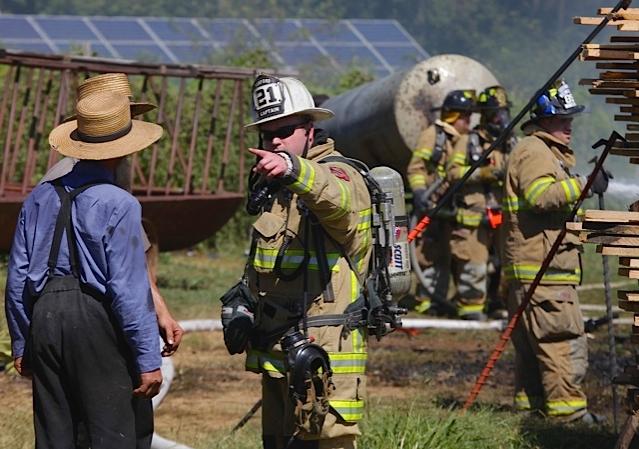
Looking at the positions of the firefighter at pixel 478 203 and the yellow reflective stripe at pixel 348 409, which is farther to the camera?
the firefighter at pixel 478 203

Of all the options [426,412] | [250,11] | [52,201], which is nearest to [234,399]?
[426,412]

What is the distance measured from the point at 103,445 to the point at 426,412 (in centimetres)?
299

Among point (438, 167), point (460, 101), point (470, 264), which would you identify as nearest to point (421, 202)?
point (438, 167)

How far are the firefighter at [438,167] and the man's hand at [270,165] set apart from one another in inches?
304

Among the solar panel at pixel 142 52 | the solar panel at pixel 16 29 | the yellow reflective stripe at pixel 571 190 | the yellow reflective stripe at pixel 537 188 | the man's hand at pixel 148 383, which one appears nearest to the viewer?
the man's hand at pixel 148 383

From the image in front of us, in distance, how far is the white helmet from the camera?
5.16 meters

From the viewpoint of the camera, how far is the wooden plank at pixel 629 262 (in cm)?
511

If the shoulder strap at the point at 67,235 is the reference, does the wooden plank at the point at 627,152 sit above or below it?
above

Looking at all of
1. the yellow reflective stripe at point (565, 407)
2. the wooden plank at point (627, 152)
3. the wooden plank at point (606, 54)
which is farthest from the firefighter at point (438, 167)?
the wooden plank at point (606, 54)

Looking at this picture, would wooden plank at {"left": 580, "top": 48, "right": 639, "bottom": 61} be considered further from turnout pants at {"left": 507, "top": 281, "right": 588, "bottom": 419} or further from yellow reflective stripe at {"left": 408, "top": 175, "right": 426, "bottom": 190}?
yellow reflective stripe at {"left": 408, "top": 175, "right": 426, "bottom": 190}

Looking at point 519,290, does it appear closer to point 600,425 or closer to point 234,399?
point 600,425

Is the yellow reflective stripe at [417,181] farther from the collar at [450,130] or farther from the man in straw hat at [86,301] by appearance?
the man in straw hat at [86,301]

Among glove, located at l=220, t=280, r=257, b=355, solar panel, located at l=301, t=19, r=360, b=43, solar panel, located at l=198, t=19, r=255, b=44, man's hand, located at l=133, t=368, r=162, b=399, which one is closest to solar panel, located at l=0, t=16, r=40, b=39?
solar panel, located at l=198, t=19, r=255, b=44

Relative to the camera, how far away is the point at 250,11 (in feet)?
126
